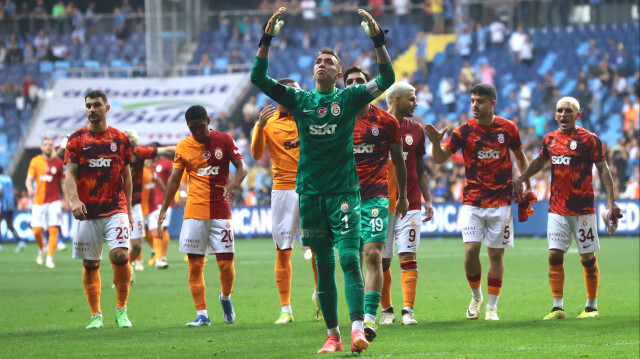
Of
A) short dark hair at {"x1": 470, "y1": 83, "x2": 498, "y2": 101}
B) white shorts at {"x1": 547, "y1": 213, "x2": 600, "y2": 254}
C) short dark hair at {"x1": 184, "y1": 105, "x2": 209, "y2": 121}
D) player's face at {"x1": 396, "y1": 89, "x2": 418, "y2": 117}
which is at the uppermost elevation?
short dark hair at {"x1": 470, "y1": 83, "x2": 498, "y2": 101}

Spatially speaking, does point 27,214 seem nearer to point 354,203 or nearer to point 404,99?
point 404,99

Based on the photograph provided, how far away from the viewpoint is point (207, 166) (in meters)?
9.98

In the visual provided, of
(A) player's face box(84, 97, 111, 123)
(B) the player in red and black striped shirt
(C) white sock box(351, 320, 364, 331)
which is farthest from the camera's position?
(A) player's face box(84, 97, 111, 123)

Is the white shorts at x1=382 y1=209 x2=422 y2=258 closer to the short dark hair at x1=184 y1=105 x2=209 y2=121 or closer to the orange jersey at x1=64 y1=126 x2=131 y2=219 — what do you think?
the short dark hair at x1=184 y1=105 x2=209 y2=121

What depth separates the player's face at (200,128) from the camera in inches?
387

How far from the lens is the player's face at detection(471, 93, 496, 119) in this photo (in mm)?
10023

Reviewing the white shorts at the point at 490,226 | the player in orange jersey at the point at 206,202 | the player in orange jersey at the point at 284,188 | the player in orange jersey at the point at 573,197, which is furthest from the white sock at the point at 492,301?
the player in orange jersey at the point at 206,202

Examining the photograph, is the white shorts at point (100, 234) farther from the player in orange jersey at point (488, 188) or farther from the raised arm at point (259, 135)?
the player in orange jersey at point (488, 188)

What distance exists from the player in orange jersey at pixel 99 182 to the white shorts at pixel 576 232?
174 inches

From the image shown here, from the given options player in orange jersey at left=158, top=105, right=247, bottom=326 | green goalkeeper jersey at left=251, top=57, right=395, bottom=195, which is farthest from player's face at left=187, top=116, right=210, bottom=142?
green goalkeeper jersey at left=251, top=57, right=395, bottom=195

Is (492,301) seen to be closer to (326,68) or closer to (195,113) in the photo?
(195,113)

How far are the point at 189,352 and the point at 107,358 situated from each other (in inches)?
24.8

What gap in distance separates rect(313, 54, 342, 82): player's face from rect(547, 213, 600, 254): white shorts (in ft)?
13.5

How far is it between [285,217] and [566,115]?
3134 millimetres
